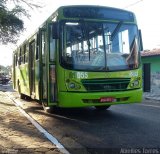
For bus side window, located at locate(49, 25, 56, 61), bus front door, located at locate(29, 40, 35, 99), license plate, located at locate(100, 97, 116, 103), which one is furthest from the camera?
bus front door, located at locate(29, 40, 35, 99)

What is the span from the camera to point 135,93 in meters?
11.9

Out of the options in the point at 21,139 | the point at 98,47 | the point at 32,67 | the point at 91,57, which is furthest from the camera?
the point at 32,67

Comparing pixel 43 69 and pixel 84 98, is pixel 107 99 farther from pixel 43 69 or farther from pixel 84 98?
pixel 43 69

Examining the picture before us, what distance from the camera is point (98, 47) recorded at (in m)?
11.5

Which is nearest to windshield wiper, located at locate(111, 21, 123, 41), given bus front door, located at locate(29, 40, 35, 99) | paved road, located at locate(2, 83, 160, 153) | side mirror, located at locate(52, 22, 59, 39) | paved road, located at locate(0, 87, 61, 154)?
side mirror, located at locate(52, 22, 59, 39)

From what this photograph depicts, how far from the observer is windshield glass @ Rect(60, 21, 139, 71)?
37.0 ft

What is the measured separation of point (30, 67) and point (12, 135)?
250 inches

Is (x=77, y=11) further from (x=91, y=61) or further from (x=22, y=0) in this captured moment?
(x=22, y=0)

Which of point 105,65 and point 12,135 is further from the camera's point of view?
point 105,65

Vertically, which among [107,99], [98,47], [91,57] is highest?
[98,47]

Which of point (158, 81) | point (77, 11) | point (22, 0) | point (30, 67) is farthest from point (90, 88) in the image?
point (158, 81)

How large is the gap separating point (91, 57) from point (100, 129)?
2.22m

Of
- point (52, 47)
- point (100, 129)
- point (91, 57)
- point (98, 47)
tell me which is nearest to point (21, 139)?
point (100, 129)

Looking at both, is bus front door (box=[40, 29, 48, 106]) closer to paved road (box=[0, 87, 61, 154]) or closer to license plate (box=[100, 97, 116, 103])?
paved road (box=[0, 87, 61, 154])
